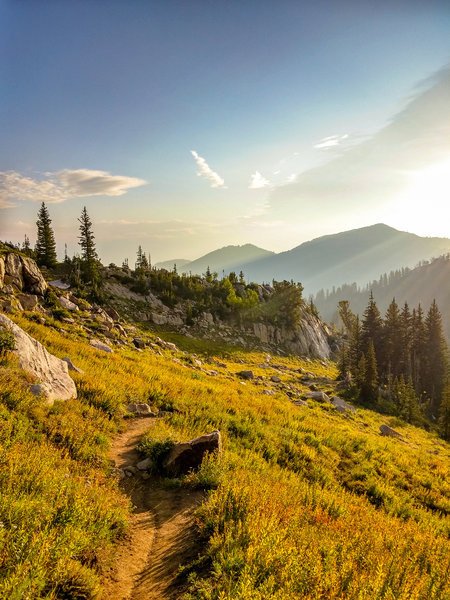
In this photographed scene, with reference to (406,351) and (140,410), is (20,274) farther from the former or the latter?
(406,351)

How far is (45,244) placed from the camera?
56531mm

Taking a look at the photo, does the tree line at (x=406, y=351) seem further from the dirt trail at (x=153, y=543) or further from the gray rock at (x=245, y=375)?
the dirt trail at (x=153, y=543)

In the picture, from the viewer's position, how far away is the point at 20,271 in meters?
24.8

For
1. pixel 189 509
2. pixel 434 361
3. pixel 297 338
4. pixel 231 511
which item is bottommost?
pixel 434 361

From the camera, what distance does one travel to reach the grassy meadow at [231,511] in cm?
353

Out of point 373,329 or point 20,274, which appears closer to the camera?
point 20,274

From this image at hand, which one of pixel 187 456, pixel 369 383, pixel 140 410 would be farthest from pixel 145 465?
pixel 369 383

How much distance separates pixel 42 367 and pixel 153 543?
7.07m

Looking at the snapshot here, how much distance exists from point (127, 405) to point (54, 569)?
8183mm

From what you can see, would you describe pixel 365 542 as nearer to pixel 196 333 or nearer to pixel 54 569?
pixel 54 569

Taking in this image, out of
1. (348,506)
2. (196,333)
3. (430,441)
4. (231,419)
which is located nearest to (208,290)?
(196,333)

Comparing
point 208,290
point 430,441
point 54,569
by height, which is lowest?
point 430,441

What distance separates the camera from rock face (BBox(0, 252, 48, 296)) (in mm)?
23250

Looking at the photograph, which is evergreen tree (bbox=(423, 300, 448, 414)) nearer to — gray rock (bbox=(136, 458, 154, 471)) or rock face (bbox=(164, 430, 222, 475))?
rock face (bbox=(164, 430, 222, 475))
